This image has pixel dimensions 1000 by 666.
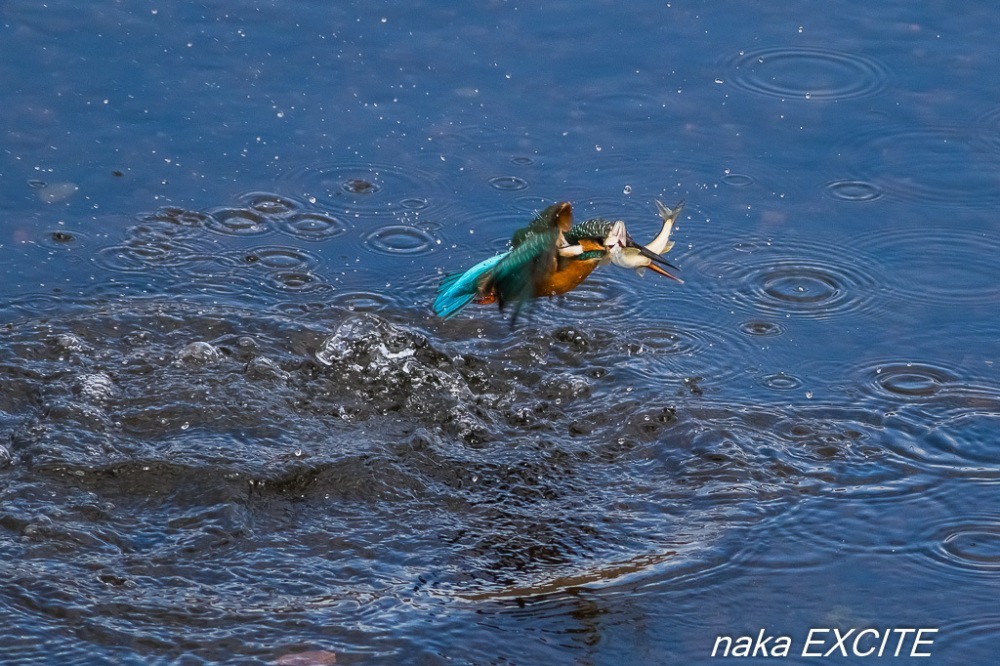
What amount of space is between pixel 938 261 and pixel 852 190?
25.1 inches

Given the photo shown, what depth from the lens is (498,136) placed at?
7.39m

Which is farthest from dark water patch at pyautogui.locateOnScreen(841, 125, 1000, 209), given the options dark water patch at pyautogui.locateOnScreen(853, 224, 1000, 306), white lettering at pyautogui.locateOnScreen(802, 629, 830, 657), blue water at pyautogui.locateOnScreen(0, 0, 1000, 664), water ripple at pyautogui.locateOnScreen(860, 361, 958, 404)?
white lettering at pyautogui.locateOnScreen(802, 629, 830, 657)

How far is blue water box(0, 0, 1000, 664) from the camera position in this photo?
468 centimetres

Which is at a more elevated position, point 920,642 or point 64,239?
point 64,239

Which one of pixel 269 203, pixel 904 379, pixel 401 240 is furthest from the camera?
pixel 269 203

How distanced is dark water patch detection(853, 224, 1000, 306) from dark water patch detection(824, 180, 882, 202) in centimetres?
25

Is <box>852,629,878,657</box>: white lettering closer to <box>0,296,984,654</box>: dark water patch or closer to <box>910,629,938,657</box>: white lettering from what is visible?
<box>910,629,938,657</box>: white lettering

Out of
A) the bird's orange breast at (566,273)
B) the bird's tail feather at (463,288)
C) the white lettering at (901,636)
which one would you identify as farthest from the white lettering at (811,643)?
the bird's tail feather at (463,288)

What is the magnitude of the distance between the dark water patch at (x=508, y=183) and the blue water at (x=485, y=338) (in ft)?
0.05

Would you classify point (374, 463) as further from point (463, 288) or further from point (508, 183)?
point (508, 183)

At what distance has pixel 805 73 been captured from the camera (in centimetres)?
785

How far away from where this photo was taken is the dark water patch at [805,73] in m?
7.70

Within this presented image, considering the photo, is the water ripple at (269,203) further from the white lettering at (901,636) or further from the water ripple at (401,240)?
the white lettering at (901,636)

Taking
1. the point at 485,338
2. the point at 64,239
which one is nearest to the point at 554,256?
the point at 485,338
